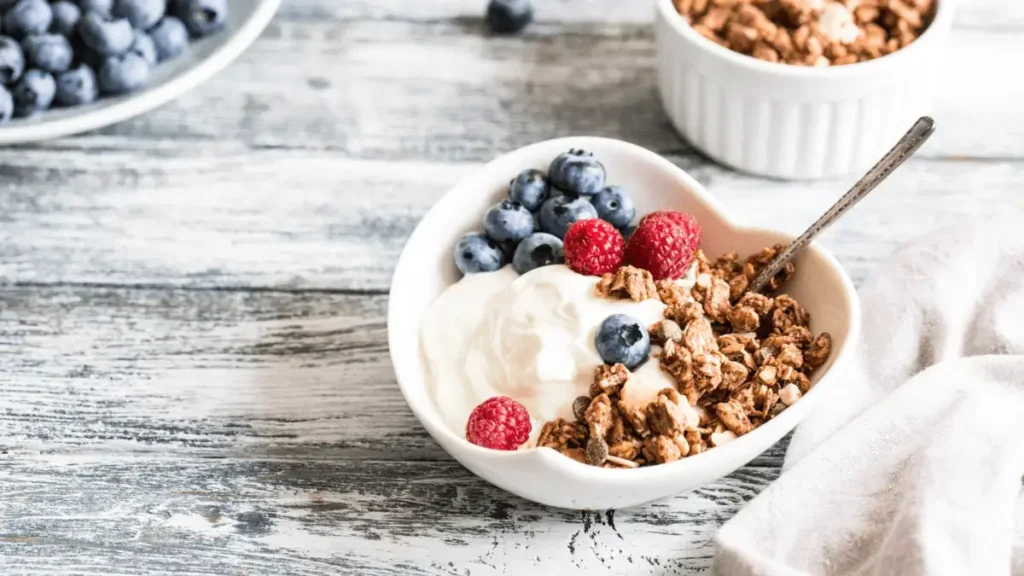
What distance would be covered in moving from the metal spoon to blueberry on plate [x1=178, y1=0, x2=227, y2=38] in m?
0.87

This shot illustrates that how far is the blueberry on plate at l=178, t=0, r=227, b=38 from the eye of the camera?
5.05ft

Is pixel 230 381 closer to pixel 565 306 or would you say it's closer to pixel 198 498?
pixel 198 498

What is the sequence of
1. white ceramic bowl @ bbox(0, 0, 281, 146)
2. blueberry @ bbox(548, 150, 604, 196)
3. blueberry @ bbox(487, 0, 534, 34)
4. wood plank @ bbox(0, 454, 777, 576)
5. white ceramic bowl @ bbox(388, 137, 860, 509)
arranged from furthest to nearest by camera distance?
blueberry @ bbox(487, 0, 534, 34) → white ceramic bowl @ bbox(0, 0, 281, 146) → blueberry @ bbox(548, 150, 604, 196) → wood plank @ bbox(0, 454, 777, 576) → white ceramic bowl @ bbox(388, 137, 860, 509)

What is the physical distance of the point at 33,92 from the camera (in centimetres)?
144

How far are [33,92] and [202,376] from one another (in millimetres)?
488

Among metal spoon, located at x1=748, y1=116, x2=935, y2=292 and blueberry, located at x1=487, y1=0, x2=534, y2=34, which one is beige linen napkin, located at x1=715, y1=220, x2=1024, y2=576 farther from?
blueberry, located at x1=487, y1=0, x2=534, y2=34

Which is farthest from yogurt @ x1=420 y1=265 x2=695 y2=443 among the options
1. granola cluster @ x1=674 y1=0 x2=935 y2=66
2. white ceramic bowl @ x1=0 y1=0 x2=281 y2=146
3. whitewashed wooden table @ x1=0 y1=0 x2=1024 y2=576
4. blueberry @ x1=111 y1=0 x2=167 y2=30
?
blueberry @ x1=111 y1=0 x2=167 y2=30

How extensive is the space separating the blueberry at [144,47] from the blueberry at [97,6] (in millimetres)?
45

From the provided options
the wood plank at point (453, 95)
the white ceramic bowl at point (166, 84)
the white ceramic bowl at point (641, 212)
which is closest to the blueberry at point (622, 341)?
the white ceramic bowl at point (641, 212)

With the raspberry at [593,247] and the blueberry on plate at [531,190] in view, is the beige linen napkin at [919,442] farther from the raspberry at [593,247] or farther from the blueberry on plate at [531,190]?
the blueberry on plate at [531,190]

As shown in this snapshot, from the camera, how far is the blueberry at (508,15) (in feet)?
5.40

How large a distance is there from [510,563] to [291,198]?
2.03 ft

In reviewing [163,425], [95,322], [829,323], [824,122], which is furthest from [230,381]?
[824,122]

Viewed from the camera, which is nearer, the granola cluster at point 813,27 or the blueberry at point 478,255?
the blueberry at point 478,255
